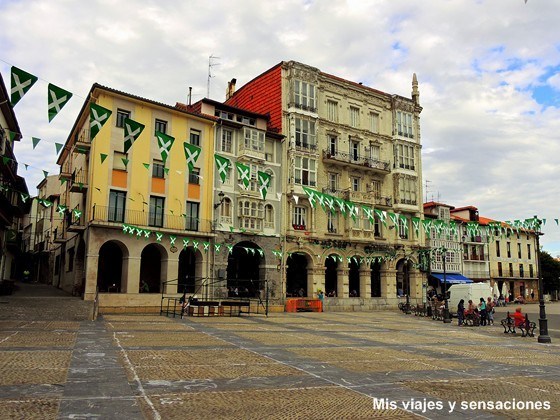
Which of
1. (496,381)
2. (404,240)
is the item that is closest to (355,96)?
(404,240)

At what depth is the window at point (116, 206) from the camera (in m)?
29.9

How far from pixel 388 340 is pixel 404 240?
28.6m

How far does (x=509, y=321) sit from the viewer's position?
24516 millimetres

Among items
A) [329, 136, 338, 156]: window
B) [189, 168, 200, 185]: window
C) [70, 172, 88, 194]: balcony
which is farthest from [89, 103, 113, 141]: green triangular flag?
[329, 136, 338, 156]: window

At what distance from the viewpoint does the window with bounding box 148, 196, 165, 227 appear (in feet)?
104

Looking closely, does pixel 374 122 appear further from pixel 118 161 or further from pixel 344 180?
pixel 118 161

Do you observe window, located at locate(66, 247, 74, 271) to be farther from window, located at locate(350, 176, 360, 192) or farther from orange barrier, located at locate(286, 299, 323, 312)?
window, located at locate(350, 176, 360, 192)

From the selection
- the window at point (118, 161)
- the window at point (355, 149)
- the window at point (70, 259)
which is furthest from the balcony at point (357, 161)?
the window at point (70, 259)

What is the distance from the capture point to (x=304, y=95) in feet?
131

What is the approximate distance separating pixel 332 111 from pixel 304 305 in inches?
719

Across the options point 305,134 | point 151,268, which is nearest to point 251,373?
point 151,268

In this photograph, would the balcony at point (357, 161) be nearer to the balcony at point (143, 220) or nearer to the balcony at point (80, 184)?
the balcony at point (143, 220)

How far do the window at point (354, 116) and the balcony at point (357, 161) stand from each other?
3055mm

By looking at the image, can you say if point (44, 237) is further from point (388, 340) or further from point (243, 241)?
point (388, 340)
